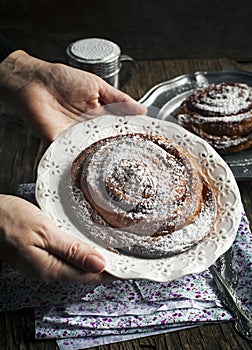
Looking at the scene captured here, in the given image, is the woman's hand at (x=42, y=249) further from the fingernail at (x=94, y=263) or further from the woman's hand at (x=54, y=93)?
the woman's hand at (x=54, y=93)

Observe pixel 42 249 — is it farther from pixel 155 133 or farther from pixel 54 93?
pixel 54 93

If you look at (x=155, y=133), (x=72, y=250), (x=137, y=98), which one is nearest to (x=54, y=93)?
(x=155, y=133)

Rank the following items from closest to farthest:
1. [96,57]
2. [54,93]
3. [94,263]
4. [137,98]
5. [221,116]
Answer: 1. [94,263]
2. [54,93]
3. [221,116]
4. [96,57]
5. [137,98]

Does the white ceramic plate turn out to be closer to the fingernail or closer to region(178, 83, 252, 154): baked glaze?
the fingernail

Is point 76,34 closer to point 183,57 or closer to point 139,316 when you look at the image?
point 183,57

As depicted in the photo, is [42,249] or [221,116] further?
[221,116]

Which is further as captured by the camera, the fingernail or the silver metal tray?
the silver metal tray

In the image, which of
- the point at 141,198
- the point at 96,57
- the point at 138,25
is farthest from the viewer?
the point at 138,25

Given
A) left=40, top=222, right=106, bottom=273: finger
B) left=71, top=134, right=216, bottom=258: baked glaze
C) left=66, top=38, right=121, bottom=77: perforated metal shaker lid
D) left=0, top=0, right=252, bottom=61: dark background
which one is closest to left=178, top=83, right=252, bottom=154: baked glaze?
left=66, top=38, right=121, bottom=77: perforated metal shaker lid
